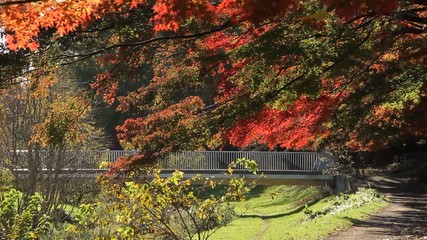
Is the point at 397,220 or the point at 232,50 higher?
the point at 232,50

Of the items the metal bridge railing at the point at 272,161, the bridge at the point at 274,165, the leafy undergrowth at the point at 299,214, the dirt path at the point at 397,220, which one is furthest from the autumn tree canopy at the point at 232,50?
the metal bridge railing at the point at 272,161

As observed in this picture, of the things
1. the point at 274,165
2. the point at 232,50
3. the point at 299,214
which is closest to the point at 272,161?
the point at 274,165

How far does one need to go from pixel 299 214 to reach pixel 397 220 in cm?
1021

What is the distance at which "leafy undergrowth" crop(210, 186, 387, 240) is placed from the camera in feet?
52.6

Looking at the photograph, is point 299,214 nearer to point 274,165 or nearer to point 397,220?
point 274,165

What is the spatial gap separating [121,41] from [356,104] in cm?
378

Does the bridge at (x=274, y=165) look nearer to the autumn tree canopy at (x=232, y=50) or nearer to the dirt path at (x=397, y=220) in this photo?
the dirt path at (x=397, y=220)

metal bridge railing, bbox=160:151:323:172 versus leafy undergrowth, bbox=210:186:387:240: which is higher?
metal bridge railing, bbox=160:151:323:172

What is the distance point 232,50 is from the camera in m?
8.82

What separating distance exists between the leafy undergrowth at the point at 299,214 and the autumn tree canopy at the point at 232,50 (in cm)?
156

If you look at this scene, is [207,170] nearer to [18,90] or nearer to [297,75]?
[18,90]

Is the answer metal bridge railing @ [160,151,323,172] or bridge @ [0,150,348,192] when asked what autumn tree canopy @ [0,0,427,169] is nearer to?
bridge @ [0,150,348,192]

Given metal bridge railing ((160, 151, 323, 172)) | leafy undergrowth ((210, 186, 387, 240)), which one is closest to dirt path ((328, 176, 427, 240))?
leafy undergrowth ((210, 186, 387, 240))

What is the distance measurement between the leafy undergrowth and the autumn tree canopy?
1.56 m
